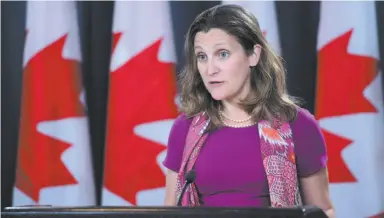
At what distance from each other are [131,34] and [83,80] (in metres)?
0.21

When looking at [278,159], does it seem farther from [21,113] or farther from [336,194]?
[21,113]

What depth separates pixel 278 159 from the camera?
1250 millimetres

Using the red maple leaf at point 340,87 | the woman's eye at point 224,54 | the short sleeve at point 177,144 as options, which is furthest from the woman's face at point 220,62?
the red maple leaf at point 340,87

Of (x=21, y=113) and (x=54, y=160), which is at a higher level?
(x=21, y=113)

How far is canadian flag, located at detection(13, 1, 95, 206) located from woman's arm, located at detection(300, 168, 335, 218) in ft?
2.96

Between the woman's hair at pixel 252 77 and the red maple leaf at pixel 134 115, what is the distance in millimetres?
588

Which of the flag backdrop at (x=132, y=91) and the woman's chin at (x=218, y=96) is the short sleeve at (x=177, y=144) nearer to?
the woman's chin at (x=218, y=96)

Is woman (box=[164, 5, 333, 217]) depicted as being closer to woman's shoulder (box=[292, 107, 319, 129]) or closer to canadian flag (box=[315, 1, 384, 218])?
woman's shoulder (box=[292, 107, 319, 129])

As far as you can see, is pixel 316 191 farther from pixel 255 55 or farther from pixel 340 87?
pixel 340 87

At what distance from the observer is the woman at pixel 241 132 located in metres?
1.25

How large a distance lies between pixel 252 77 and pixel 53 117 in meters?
0.91

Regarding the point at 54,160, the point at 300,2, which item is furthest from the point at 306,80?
the point at 54,160

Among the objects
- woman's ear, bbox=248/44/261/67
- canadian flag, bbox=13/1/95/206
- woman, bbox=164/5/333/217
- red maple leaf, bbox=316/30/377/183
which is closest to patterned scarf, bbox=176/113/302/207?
woman, bbox=164/5/333/217

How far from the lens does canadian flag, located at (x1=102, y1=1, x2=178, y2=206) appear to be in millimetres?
1995
